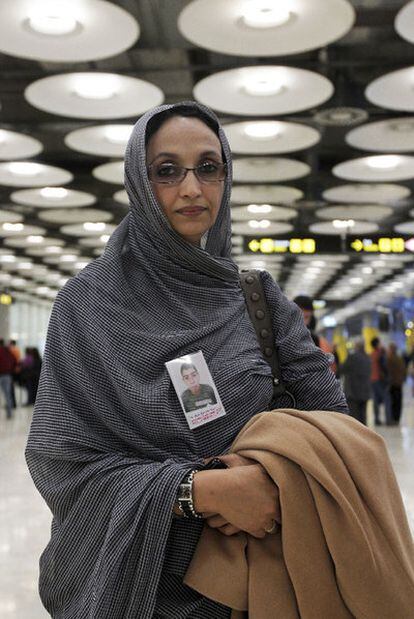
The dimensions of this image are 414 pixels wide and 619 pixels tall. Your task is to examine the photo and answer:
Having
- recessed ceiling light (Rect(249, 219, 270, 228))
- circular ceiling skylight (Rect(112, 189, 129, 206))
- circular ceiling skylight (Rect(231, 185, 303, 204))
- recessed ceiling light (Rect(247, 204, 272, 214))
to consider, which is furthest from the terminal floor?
recessed ceiling light (Rect(249, 219, 270, 228))

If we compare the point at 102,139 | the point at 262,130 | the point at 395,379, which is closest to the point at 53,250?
the point at 395,379

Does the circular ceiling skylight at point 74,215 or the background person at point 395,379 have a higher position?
the circular ceiling skylight at point 74,215

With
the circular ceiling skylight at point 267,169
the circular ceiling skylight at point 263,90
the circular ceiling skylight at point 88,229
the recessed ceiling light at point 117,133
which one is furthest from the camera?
the circular ceiling skylight at point 88,229

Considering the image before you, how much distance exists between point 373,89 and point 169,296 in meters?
8.31

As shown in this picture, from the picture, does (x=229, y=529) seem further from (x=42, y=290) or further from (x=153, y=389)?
(x=42, y=290)

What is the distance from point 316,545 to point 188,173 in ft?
2.84

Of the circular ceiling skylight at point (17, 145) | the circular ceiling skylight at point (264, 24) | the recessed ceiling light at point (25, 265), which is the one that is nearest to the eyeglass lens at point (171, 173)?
the circular ceiling skylight at point (264, 24)

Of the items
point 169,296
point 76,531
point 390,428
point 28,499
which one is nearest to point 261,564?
point 76,531

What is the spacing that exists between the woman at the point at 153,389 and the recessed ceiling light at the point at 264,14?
5494 millimetres

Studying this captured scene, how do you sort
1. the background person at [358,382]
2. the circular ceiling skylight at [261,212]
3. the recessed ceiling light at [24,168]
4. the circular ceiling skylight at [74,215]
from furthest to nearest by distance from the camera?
the circular ceiling skylight at [74,215] → the circular ceiling skylight at [261,212] → the background person at [358,382] → the recessed ceiling light at [24,168]

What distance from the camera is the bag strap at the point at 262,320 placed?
1.76 metres

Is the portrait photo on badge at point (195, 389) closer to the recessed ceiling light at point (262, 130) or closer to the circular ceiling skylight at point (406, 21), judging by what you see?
the circular ceiling skylight at point (406, 21)

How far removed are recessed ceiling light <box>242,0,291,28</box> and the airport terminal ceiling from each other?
0.05ft

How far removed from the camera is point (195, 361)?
1.60 m
